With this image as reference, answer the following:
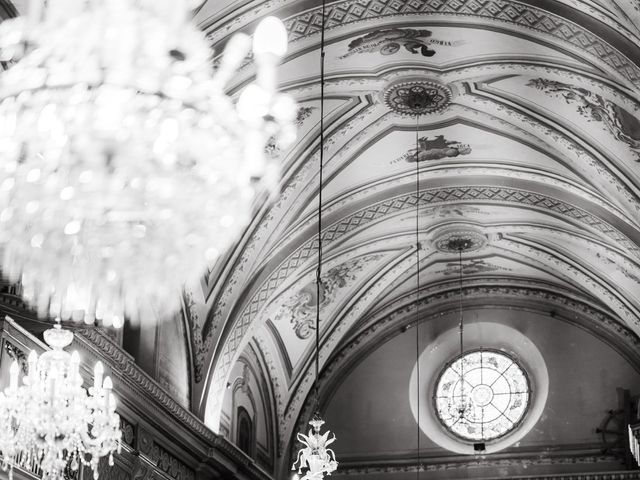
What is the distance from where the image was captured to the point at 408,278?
18.5 m

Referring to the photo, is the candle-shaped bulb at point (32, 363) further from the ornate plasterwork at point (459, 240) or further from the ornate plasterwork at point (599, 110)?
the ornate plasterwork at point (459, 240)

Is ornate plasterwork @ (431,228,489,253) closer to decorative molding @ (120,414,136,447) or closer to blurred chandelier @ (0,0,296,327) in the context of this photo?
decorative molding @ (120,414,136,447)

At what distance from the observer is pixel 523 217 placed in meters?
16.7

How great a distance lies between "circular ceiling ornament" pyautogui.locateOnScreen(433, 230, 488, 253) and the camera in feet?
57.2

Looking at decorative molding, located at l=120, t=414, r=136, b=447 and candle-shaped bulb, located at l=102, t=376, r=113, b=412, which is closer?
candle-shaped bulb, located at l=102, t=376, r=113, b=412

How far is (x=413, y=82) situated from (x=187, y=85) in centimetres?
726

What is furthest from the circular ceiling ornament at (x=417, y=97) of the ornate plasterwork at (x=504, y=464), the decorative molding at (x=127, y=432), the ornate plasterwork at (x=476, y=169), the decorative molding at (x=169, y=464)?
the ornate plasterwork at (x=504, y=464)

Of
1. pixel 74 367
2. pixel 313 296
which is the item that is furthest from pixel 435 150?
pixel 74 367

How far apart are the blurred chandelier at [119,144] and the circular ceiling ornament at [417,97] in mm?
7075

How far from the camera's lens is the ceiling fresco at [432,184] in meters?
→ 12.0

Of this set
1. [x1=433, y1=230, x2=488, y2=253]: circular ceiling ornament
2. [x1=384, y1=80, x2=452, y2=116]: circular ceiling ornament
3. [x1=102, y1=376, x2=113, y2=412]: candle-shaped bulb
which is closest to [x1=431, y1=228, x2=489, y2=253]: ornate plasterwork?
[x1=433, y1=230, x2=488, y2=253]: circular ceiling ornament

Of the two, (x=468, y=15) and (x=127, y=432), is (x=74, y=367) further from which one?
(x=468, y=15)

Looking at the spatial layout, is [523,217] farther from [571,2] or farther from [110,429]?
[110,429]

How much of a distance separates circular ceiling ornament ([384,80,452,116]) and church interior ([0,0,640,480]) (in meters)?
0.03
